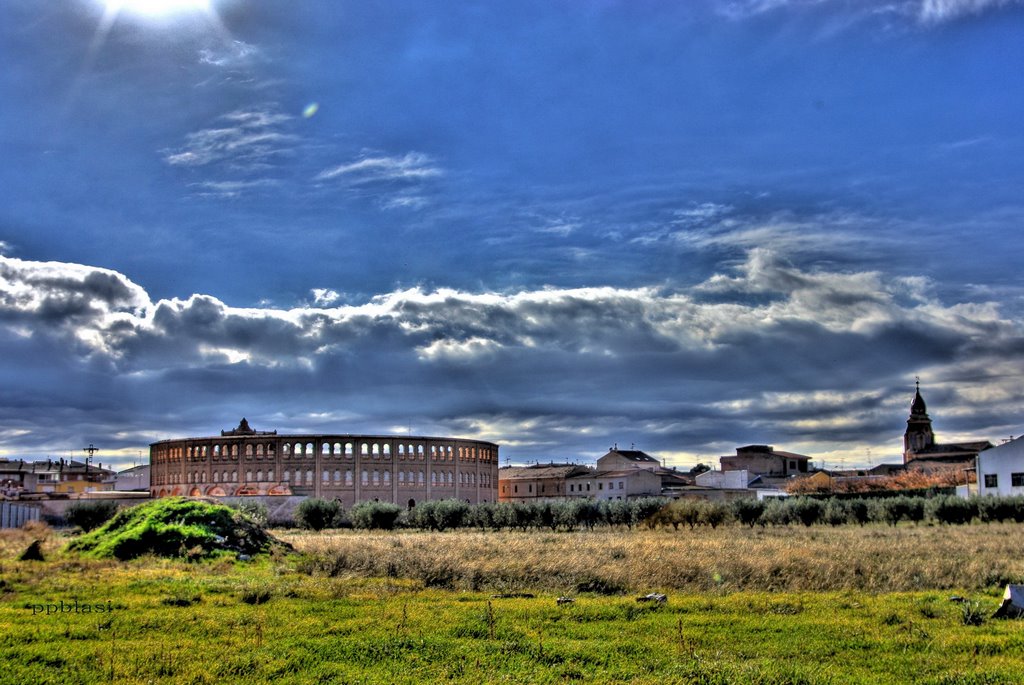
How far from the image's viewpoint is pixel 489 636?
1462 cm

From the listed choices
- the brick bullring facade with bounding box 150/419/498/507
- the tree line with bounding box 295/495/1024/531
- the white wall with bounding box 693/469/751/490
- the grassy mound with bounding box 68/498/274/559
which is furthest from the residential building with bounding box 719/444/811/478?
the grassy mound with bounding box 68/498/274/559

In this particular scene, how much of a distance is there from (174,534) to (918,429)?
121 metres

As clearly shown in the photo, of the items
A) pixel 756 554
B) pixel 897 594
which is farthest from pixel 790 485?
pixel 897 594

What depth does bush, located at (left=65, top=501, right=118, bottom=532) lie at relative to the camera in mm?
52438

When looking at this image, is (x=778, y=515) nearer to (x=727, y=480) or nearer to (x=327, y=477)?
(x=727, y=480)

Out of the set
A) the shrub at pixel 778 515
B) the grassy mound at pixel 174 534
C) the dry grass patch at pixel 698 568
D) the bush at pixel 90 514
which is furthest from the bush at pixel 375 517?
the dry grass patch at pixel 698 568

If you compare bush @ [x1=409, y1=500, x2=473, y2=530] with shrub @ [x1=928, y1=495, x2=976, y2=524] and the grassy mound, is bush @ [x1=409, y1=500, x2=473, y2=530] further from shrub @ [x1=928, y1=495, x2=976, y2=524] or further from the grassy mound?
the grassy mound

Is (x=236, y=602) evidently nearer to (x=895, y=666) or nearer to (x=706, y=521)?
(x=895, y=666)

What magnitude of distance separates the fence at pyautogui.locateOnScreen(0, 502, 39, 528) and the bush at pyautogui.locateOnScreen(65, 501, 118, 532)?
7.59 ft

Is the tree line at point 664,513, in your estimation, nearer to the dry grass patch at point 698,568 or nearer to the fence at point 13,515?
the fence at point 13,515

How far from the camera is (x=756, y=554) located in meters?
24.1

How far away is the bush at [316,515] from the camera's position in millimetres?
62294

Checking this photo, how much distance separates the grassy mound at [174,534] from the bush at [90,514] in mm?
25320

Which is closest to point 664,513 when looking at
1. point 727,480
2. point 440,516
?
point 440,516
